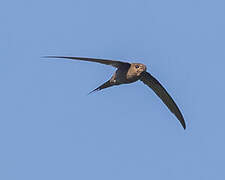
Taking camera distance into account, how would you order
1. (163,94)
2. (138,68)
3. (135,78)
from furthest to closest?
1. (163,94)
2. (135,78)
3. (138,68)

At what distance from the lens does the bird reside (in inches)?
725

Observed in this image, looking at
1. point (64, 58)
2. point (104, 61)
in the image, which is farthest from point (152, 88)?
point (64, 58)

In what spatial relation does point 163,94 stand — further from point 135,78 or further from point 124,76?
point 124,76

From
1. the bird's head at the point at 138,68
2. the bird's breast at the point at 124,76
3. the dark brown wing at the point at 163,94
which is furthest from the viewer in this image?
the dark brown wing at the point at 163,94

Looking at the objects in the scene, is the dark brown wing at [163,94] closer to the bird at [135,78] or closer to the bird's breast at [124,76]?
the bird at [135,78]

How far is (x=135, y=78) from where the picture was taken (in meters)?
18.8

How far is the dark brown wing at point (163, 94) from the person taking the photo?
67.2ft

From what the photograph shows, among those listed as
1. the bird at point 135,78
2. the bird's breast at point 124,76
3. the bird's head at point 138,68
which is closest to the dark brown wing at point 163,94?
the bird at point 135,78

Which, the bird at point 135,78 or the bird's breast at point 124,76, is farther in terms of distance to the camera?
the bird's breast at point 124,76

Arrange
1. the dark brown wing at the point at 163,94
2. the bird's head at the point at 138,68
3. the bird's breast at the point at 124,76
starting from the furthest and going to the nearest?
the dark brown wing at the point at 163,94 < the bird's breast at the point at 124,76 < the bird's head at the point at 138,68

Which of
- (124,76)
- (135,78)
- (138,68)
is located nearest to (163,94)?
(135,78)

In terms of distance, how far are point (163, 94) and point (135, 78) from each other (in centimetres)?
237

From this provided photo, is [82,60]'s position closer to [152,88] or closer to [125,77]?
[125,77]

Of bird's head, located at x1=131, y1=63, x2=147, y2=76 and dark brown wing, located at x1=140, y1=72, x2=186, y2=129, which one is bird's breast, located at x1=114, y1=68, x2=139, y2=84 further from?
dark brown wing, located at x1=140, y1=72, x2=186, y2=129
